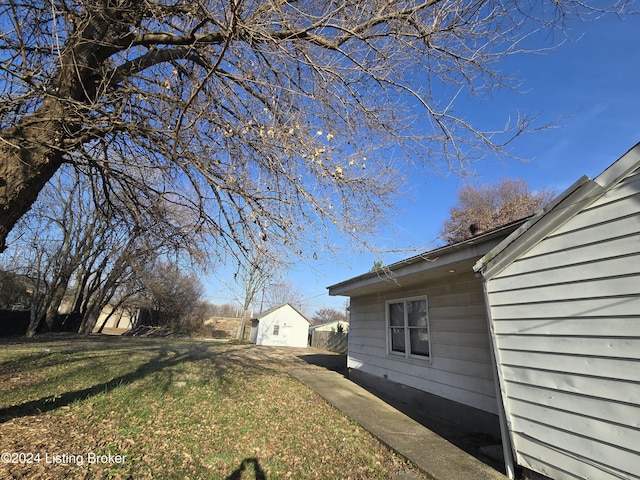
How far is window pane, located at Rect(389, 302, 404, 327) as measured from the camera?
7.92 m

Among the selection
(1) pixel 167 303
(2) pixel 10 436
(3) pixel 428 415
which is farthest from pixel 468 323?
(1) pixel 167 303

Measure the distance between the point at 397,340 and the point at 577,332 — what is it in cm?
532

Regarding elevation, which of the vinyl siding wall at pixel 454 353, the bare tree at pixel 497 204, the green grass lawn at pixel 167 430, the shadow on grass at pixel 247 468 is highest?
the bare tree at pixel 497 204

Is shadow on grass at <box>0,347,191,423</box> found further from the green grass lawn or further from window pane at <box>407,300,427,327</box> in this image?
window pane at <box>407,300,427,327</box>

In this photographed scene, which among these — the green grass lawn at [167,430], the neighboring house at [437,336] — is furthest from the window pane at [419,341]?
the green grass lawn at [167,430]

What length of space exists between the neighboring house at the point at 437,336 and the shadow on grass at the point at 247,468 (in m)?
2.72

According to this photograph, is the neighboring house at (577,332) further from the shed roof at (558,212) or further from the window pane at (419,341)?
the window pane at (419,341)

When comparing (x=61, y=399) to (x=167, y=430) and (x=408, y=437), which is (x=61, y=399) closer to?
(x=167, y=430)

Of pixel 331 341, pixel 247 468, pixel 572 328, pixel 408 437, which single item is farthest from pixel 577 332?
pixel 331 341

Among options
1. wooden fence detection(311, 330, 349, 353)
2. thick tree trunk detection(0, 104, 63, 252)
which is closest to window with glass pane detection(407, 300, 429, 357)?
thick tree trunk detection(0, 104, 63, 252)

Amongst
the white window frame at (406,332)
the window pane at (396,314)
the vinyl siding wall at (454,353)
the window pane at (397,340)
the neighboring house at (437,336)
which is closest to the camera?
the neighboring house at (437,336)

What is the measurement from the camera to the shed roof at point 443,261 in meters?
4.43

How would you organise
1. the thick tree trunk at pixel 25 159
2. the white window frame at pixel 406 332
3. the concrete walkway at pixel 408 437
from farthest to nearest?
the white window frame at pixel 406 332 → the concrete walkway at pixel 408 437 → the thick tree trunk at pixel 25 159

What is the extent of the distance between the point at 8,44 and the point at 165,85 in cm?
176
